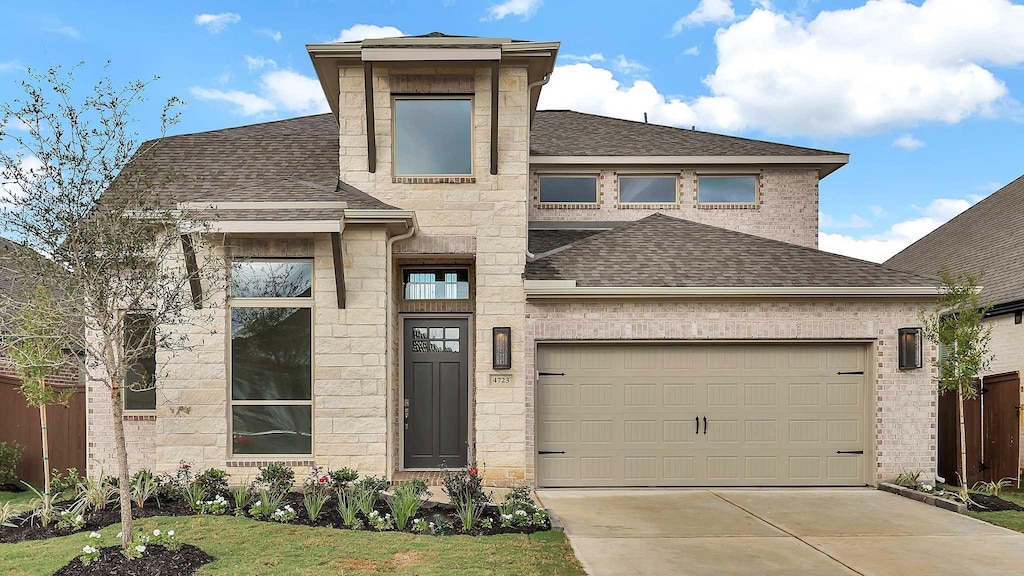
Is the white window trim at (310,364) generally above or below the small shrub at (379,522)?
above

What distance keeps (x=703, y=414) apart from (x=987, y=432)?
5.04m

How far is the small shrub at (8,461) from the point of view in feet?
35.7

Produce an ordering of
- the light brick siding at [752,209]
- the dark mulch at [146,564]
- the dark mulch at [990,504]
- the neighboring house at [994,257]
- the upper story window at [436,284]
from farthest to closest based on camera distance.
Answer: the light brick siding at [752,209]
the neighboring house at [994,257]
the upper story window at [436,284]
the dark mulch at [990,504]
the dark mulch at [146,564]

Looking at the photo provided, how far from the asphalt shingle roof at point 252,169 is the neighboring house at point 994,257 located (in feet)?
31.1

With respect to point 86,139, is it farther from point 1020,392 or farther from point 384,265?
point 1020,392

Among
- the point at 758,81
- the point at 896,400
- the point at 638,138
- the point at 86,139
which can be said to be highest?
the point at 758,81

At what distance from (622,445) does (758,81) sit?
12.7 meters

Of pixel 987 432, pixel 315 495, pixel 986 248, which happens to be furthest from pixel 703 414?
pixel 986 248

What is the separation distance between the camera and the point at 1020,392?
11688 millimetres

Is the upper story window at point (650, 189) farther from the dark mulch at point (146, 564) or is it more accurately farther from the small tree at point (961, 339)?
the dark mulch at point (146, 564)

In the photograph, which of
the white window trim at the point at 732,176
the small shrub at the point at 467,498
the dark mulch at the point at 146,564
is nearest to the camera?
the dark mulch at the point at 146,564

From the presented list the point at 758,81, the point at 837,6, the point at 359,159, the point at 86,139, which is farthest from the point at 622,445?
the point at 758,81

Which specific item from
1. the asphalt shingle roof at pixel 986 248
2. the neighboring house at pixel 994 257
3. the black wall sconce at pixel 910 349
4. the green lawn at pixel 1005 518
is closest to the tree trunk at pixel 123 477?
the green lawn at pixel 1005 518

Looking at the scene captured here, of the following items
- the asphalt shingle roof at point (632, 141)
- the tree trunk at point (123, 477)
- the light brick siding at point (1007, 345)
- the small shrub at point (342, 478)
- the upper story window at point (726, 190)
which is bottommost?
the small shrub at point (342, 478)
